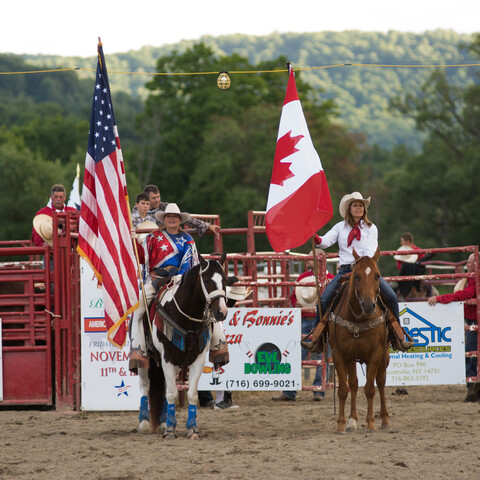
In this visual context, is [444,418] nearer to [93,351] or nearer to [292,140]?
[292,140]

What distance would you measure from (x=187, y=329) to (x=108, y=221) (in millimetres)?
1467

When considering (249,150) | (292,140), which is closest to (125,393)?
(292,140)

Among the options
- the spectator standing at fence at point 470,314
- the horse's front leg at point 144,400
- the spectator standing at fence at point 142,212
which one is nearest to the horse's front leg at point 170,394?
the horse's front leg at point 144,400

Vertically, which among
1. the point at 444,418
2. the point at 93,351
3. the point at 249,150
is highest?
the point at 249,150

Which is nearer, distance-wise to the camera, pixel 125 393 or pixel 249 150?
pixel 125 393

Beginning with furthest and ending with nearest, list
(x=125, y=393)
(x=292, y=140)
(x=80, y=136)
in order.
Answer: (x=80, y=136), (x=125, y=393), (x=292, y=140)

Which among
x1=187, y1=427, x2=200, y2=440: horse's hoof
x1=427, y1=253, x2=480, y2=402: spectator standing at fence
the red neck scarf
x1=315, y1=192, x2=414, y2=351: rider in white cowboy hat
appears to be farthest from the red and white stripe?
x1=427, y1=253, x2=480, y2=402: spectator standing at fence

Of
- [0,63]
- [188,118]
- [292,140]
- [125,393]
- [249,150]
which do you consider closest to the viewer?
[292,140]

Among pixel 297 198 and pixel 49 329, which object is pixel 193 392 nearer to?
pixel 297 198

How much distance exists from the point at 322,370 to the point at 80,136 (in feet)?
174

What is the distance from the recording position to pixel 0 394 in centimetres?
1109

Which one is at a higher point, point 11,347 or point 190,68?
point 190,68

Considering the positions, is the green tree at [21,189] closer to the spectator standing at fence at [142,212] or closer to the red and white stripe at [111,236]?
the spectator standing at fence at [142,212]

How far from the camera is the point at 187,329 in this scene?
845 cm
